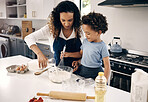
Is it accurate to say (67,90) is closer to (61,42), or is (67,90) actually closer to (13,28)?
(61,42)

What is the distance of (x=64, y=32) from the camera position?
1759 mm

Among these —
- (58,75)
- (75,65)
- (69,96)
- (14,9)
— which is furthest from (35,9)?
(69,96)

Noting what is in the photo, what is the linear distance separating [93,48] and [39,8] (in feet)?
9.38

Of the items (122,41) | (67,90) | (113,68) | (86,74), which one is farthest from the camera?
(122,41)

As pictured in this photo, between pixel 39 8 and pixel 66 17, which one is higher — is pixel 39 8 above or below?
above

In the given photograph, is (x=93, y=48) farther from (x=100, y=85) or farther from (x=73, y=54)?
(x=100, y=85)

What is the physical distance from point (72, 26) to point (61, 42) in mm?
202

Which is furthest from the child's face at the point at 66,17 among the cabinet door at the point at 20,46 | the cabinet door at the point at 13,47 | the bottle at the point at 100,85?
the cabinet door at the point at 13,47

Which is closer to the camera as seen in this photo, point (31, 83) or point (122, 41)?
point (31, 83)

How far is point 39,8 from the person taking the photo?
3.96 meters

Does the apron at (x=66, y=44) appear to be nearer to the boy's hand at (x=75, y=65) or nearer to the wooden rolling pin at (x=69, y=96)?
the boy's hand at (x=75, y=65)

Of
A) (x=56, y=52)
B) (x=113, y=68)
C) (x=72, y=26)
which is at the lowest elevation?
(x=113, y=68)

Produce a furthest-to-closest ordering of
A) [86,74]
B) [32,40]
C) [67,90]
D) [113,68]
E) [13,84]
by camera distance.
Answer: [113,68]
[32,40]
[86,74]
[13,84]
[67,90]

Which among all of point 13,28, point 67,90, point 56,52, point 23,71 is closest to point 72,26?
point 56,52
